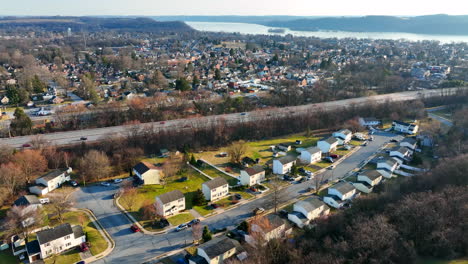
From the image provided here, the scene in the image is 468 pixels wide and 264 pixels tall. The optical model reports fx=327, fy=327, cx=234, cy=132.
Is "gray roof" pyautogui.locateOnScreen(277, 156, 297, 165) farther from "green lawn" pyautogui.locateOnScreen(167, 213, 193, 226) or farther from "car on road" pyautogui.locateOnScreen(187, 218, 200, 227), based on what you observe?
"car on road" pyautogui.locateOnScreen(187, 218, 200, 227)

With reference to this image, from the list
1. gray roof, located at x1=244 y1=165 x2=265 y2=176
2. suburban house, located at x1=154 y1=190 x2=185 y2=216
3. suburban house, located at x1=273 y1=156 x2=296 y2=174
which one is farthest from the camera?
suburban house, located at x1=273 y1=156 x2=296 y2=174

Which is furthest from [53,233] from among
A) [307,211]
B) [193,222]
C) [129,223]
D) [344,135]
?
[344,135]

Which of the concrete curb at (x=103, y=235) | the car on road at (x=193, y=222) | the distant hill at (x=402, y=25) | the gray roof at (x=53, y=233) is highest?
the distant hill at (x=402, y=25)

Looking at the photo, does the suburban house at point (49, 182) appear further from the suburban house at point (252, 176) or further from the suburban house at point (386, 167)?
the suburban house at point (386, 167)

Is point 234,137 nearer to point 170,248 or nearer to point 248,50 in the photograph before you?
point 170,248

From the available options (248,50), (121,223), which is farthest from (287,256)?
(248,50)

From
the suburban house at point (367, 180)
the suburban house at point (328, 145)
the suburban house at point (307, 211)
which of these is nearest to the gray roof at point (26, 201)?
the suburban house at point (307, 211)

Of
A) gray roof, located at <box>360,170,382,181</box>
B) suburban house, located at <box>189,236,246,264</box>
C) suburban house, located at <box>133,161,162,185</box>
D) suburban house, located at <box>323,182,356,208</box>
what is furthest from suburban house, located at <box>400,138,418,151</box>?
suburban house, located at <box>133,161,162,185</box>

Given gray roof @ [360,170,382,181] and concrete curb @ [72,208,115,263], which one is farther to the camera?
gray roof @ [360,170,382,181]
